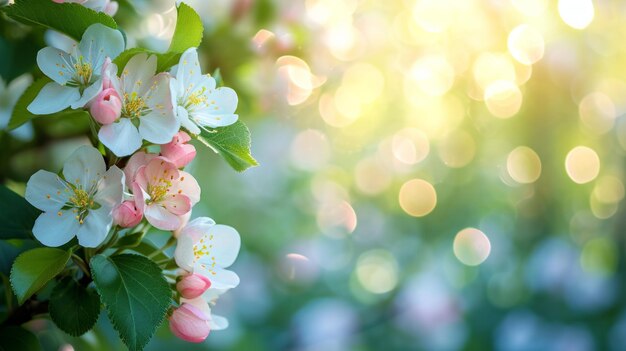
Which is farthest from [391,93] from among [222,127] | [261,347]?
[222,127]

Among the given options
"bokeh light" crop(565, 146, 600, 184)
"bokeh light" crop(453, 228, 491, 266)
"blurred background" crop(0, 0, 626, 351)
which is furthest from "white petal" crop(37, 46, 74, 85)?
"bokeh light" crop(565, 146, 600, 184)

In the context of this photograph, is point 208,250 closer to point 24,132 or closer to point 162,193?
point 162,193

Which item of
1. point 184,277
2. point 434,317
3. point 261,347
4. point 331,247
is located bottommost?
point 261,347

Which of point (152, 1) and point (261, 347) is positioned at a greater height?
point (152, 1)

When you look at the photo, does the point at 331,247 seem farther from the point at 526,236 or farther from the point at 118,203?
the point at 118,203

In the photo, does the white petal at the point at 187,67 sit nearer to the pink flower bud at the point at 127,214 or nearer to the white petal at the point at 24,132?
the pink flower bud at the point at 127,214

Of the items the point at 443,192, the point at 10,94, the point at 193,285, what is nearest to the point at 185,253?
the point at 193,285
